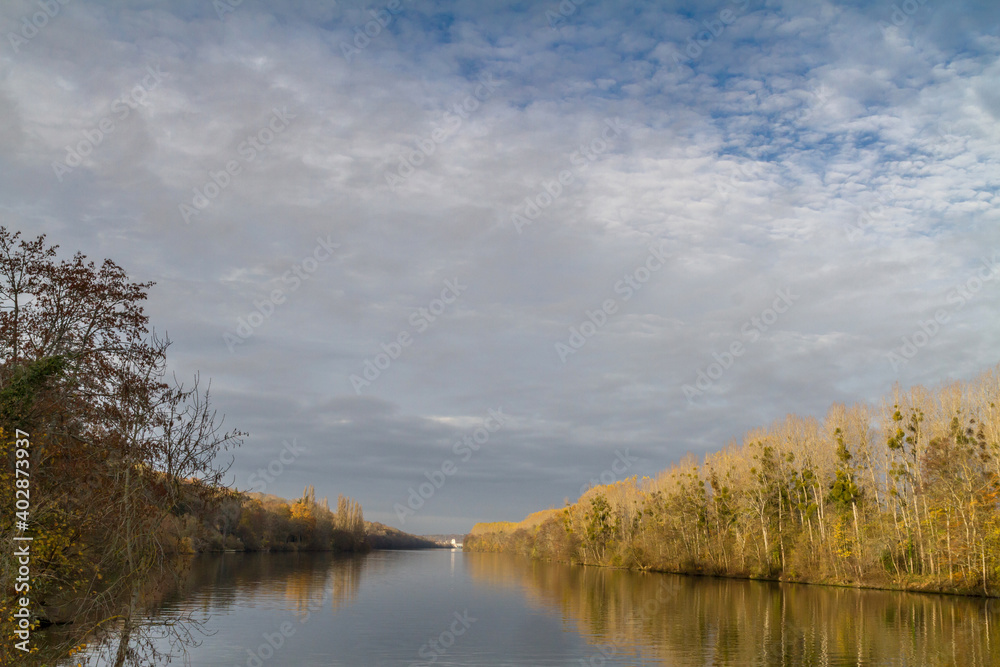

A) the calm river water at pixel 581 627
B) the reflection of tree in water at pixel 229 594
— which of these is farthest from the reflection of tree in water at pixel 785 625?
the reflection of tree in water at pixel 229 594

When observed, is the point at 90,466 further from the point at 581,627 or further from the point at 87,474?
the point at 581,627

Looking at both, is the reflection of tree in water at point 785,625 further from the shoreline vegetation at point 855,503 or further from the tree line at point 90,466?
the tree line at point 90,466

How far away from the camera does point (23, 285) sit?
1967cm

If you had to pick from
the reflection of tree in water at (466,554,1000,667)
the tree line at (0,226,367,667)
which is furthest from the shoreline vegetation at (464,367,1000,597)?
the tree line at (0,226,367,667)

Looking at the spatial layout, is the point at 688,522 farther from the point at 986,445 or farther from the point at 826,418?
the point at 986,445

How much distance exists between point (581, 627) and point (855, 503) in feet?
134

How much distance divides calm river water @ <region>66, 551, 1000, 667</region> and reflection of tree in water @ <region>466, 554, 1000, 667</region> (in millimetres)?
77

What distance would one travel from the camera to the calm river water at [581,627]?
2594cm

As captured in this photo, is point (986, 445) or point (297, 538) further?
point (297, 538)

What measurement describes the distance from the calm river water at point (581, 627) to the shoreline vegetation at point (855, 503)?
4576 millimetres

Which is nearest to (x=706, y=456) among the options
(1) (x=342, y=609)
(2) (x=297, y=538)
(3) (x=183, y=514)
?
(1) (x=342, y=609)

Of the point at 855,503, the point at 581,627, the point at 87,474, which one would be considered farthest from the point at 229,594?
the point at 855,503

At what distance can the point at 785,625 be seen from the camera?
116 feet

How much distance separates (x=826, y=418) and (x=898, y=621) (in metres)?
37.3
